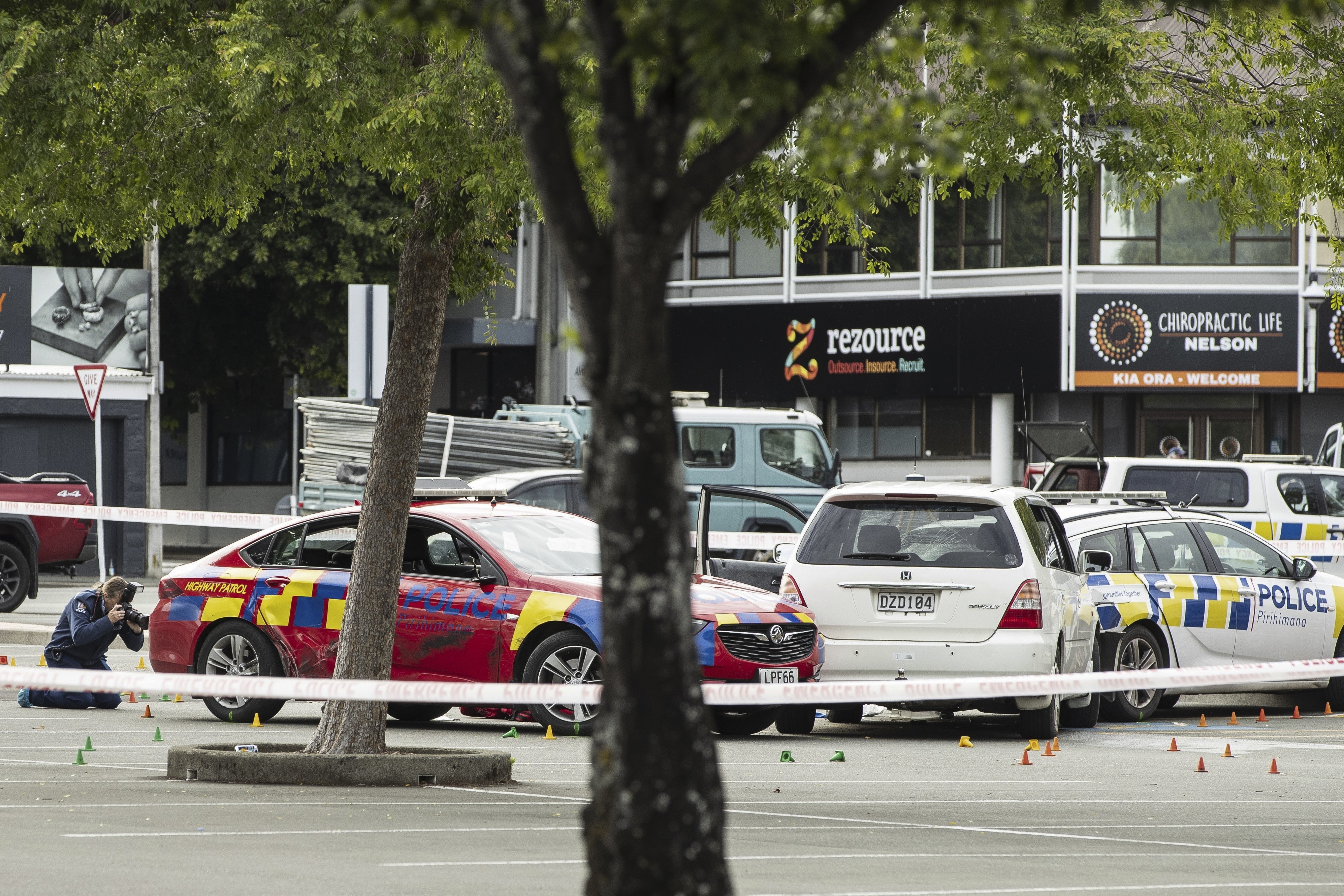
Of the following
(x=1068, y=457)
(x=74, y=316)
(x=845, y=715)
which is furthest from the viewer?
(x=74, y=316)

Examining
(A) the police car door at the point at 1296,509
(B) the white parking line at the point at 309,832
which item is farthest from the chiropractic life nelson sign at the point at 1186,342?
(B) the white parking line at the point at 309,832

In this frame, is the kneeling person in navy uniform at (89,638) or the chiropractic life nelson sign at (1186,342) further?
the chiropractic life nelson sign at (1186,342)

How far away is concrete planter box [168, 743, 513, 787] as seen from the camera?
9656 millimetres

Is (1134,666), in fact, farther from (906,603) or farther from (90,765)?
(90,765)

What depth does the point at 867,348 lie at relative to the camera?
37.4 meters

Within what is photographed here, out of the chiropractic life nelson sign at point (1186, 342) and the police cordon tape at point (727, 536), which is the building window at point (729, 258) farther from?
the police cordon tape at point (727, 536)

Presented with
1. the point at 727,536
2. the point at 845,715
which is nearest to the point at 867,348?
the point at 727,536

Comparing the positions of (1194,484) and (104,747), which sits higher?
(1194,484)

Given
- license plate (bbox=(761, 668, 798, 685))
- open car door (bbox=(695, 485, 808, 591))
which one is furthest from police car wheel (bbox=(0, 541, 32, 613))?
license plate (bbox=(761, 668, 798, 685))

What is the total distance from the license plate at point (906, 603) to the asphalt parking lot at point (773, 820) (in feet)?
3.01

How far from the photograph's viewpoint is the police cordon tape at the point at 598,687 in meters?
9.23

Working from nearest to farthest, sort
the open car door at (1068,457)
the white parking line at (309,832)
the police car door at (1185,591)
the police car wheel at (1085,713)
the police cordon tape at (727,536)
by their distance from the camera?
the white parking line at (309,832) < the police car wheel at (1085,713) < the police car door at (1185,591) < the police cordon tape at (727,536) < the open car door at (1068,457)

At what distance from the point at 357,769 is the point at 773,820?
90.7 inches

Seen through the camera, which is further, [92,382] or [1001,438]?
[1001,438]
